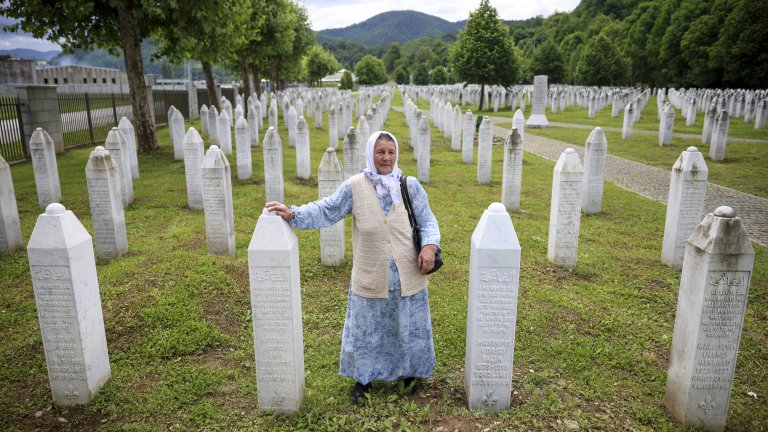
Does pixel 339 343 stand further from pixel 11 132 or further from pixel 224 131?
pixel 11 132

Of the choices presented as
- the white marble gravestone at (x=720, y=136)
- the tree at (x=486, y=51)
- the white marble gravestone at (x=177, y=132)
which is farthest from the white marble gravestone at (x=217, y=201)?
the tree at (x=486, y=51)

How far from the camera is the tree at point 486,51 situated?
35.1m

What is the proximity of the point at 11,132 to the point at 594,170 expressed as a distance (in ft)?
52.9

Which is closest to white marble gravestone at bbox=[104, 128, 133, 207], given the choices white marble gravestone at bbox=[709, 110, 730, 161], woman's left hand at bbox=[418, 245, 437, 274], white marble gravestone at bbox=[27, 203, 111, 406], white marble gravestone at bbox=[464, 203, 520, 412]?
white marble gravestone at bbox=[27, 203, 111, 406]

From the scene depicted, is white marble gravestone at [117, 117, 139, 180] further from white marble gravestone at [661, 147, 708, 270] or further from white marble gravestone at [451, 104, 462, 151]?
white marble gravestone at [661, 147, 708, 270]

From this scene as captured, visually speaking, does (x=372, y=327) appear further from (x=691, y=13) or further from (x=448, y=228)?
(x=691, y=13)

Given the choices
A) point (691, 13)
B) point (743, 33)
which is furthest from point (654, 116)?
point (691, 13)

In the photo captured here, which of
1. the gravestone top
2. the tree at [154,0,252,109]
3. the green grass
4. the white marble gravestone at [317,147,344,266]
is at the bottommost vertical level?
the green grass

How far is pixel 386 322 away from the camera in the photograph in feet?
13.1

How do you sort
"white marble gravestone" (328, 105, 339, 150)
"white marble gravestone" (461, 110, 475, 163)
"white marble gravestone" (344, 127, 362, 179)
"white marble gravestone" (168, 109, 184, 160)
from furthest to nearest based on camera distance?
"white marble gravestone" (328, 105, 339, 150), "white marble gravestone" (461, 110, 475, 163), "white marble gravestone" (168, 109, 184, 160), "white marble gravestone" (344, 127, 362, 179)

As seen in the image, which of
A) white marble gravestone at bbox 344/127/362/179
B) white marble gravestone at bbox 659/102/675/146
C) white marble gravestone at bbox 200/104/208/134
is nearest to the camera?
white marble gravestone at bbox 344/127/362/179

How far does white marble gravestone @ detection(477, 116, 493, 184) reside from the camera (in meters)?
12.5

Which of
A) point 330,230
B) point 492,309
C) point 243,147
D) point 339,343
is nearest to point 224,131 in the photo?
point 243,147

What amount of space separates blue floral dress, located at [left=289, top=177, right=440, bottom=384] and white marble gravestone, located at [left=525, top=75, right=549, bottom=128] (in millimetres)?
24268
